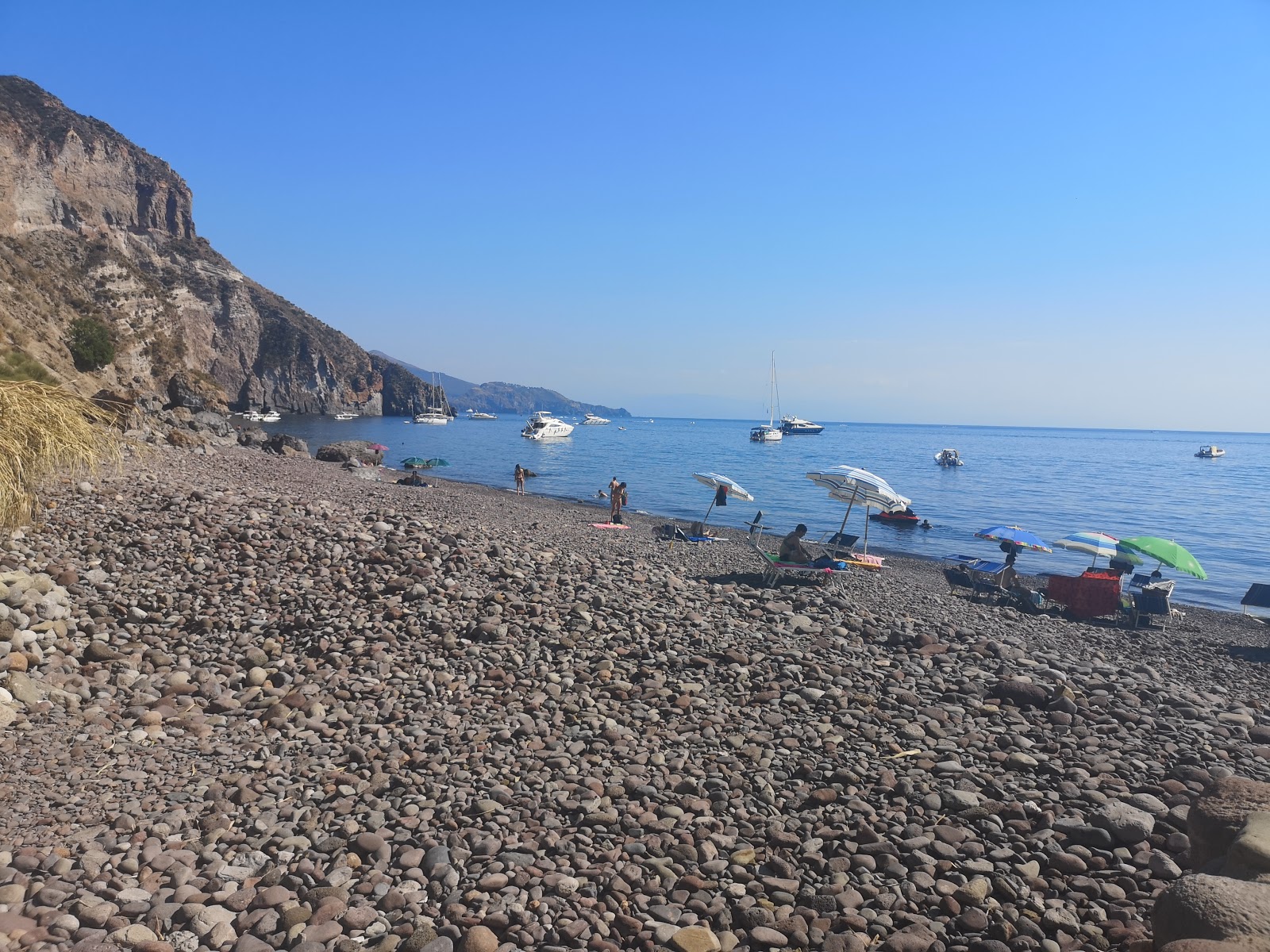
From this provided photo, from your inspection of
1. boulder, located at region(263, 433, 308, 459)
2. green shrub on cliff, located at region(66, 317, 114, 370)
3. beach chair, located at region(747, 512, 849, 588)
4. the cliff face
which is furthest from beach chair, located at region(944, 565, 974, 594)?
green shrub on cliff, located at region(66, 317, 114, 370)

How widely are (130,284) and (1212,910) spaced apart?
320 ft

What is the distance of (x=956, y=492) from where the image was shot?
47156mm

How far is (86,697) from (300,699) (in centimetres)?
183

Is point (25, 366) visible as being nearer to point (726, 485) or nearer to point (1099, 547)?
point (726, 485)

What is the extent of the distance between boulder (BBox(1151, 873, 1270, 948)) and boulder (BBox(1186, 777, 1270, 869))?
923 mm

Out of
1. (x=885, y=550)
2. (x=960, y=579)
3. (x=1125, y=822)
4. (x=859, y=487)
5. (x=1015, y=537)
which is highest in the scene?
(x=859, y=487)

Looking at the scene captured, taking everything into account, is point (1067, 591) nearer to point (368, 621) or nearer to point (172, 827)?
point (368, 621)

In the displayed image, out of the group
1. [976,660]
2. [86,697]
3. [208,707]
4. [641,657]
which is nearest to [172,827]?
[208,707]

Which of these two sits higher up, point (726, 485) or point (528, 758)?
point (726, 485)

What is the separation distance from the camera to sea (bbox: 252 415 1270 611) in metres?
26.8

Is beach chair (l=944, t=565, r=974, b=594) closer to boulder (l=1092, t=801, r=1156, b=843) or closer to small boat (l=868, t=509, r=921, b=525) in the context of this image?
boulder (l=1092, t=801, r=1156, b=843)

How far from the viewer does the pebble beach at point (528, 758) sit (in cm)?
436

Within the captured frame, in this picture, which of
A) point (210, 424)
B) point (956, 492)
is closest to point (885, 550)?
point (956, 492)

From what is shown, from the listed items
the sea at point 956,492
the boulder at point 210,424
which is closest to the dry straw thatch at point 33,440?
the sea at point 956,492
